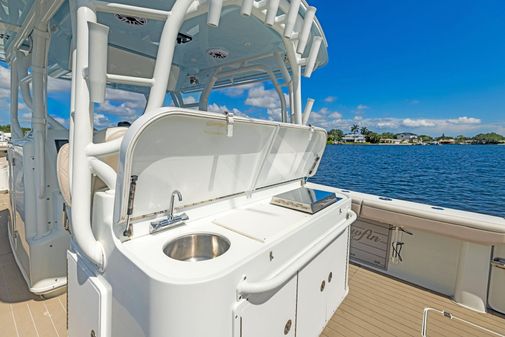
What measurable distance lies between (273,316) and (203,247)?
54cm

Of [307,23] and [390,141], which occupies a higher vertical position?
[390,141]

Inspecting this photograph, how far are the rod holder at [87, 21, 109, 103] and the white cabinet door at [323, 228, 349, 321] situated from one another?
1733 mm

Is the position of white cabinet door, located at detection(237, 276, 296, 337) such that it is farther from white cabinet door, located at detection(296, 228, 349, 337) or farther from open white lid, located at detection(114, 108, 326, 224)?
open white lid, located at detection(114, 108, 326, 224)

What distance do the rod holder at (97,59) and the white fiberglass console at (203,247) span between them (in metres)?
0.34

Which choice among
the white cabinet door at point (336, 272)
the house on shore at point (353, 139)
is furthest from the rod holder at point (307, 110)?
the house on shore at point (353, 139)

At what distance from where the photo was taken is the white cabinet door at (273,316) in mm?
1125

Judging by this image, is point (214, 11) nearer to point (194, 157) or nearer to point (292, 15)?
point (292, 15)

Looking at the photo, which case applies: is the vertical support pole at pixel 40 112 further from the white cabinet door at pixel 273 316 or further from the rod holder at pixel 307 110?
the rod holder at pixel 307 110

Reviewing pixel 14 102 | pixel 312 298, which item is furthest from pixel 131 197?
pixel 14 102

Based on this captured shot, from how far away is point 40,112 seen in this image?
7.86ft

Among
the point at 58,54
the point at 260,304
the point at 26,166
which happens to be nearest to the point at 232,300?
the point at 260,304

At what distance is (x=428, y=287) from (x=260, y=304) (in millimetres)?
2446

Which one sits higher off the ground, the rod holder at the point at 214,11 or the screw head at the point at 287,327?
the rod holder at the point at 214,11

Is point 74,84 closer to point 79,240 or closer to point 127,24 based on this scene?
point 79,240
